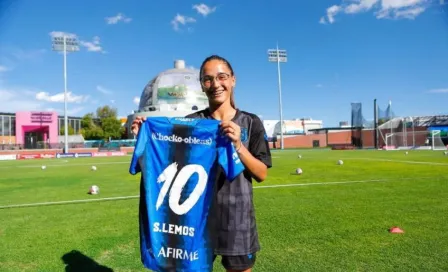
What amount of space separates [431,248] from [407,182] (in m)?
6.71

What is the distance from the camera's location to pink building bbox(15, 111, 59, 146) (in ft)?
202

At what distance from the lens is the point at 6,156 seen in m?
38.6

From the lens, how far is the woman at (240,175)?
221 centimetres

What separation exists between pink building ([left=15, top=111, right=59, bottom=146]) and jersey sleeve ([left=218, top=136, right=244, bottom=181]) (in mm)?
66354

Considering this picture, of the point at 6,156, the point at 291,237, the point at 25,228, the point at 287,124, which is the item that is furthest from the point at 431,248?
the point at 287,124

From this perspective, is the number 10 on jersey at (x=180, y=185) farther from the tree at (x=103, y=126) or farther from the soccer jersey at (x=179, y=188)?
the tree at (x=103, y=126)

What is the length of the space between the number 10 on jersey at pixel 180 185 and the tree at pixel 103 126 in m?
74.6

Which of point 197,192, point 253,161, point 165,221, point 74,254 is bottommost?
point 74,254

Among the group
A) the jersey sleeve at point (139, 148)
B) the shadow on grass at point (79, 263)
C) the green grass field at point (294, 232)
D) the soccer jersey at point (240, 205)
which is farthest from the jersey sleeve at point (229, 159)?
the shadow on grass at point (79, 263)

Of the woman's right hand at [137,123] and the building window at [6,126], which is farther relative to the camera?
the building window at [6,126]

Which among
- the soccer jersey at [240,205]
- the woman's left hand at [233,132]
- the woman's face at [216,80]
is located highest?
the woman's face at [216,80]

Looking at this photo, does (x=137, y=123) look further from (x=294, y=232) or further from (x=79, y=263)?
(x=294, y=232)

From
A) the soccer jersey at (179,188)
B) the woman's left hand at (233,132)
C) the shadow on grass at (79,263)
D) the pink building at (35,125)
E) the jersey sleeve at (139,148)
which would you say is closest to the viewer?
the woman's left hand at (233,132)

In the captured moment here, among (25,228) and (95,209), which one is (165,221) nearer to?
(25,228)
